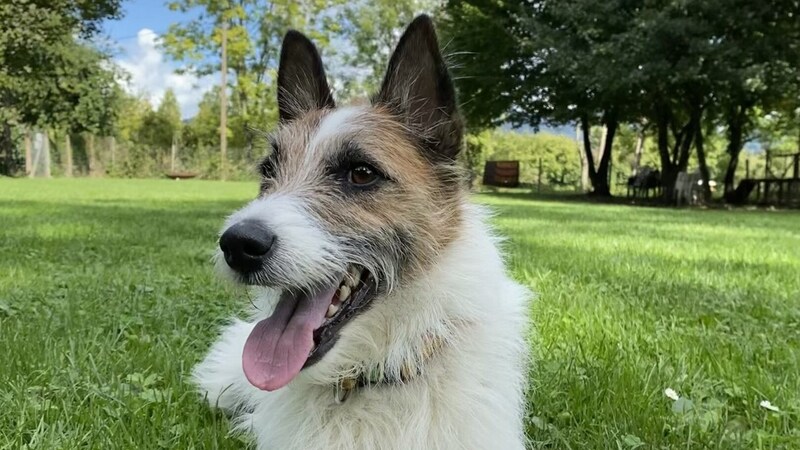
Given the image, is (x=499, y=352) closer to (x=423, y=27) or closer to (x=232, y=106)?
(x=423, y=27)

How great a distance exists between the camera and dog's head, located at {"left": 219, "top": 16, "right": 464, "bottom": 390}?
232 centimetres

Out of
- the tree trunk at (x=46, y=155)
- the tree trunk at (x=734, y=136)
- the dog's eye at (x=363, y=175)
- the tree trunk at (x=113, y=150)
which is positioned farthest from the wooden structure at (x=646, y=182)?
the tree trunk at (x=46, y=155)

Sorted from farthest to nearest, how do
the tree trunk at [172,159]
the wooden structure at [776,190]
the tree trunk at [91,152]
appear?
1. the tree trunk at [172,159]
2. the tree trunk at [91,152]
3. the wooden structure at [776,190]

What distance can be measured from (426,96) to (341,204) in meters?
0.67

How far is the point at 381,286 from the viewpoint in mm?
2506

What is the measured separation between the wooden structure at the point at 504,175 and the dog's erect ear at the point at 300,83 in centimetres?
4273

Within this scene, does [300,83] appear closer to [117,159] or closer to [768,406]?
[768,406]

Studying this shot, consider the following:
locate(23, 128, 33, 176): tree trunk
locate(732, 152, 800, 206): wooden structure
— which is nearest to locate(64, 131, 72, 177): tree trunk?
locate(23, 128, 33, 176): tree trunk

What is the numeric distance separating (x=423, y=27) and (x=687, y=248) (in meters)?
7.99

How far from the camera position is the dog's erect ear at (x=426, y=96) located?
2797mm

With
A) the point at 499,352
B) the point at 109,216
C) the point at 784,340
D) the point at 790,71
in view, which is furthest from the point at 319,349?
the point at 790,71

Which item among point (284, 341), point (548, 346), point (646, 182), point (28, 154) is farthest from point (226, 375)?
point (28, 154)

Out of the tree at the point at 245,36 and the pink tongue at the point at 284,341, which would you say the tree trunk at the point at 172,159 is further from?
the pink tongue at the point at 284,341

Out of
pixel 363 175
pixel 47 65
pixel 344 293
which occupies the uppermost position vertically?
pixel 47 65
